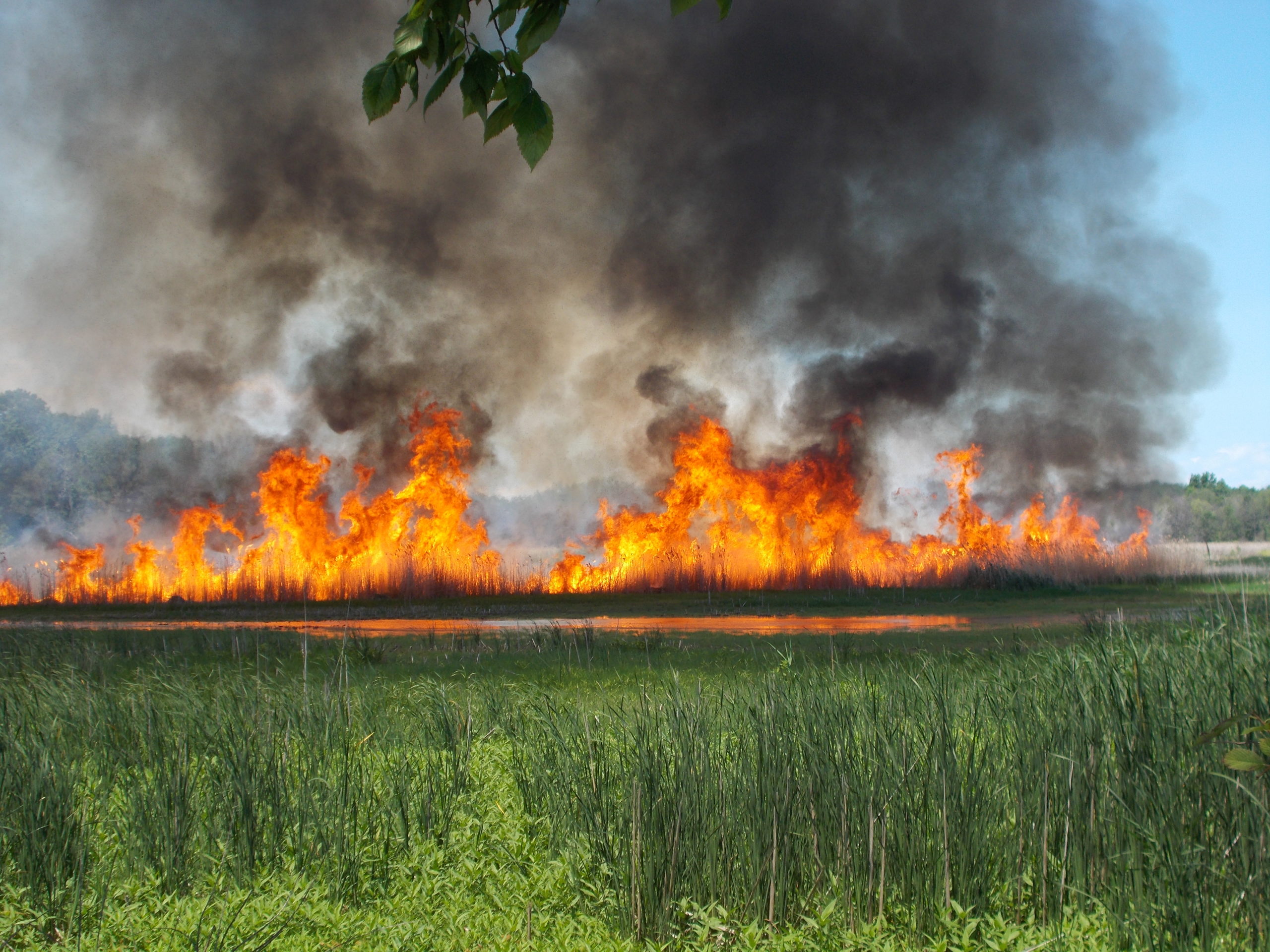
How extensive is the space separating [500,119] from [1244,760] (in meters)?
2.64

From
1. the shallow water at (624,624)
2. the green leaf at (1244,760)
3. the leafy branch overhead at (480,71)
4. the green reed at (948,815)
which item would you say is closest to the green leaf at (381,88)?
the leafy branch overhead at (480,71)

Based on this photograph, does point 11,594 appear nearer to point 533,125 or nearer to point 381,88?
point 381,88

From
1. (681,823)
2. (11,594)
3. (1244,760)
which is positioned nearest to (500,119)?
(1244,760)

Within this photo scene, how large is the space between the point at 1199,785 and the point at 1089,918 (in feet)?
2.48

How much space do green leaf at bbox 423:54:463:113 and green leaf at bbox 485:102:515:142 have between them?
0.55 ft

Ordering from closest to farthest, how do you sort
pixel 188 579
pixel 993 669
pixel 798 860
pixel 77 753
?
1. pixel 798 860
2. pixel 77 753
3. pixel 993 669
4. pixel 188 579

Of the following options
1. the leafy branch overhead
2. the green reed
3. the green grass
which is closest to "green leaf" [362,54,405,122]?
the leafy branch overhead

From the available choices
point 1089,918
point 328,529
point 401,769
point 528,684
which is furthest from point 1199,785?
point 328,529

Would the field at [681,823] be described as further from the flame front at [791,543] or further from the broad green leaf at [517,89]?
the flame front at [791,543]

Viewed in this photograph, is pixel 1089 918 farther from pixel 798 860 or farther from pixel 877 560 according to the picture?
pixel 877 560

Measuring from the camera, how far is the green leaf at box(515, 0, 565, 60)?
271 cm

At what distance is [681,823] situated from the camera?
412 cm

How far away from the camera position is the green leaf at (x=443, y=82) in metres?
Answer: 2.77

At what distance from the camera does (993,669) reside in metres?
7.92
